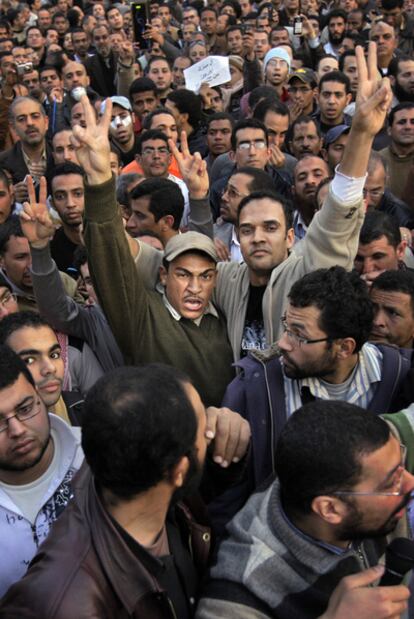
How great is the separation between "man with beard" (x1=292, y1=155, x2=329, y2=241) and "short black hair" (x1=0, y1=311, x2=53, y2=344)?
2280 mm

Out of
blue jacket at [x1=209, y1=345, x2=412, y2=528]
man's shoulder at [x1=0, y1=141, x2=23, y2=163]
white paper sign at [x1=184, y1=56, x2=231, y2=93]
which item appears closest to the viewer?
blue jacket at [x1=209, y1=345, x2=412, y2=528]

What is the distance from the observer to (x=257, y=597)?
1.58m

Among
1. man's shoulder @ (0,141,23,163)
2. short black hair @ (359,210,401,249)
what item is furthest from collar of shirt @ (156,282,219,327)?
man's shoulder @ (0,141,23,163)

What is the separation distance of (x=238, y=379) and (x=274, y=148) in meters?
3.49

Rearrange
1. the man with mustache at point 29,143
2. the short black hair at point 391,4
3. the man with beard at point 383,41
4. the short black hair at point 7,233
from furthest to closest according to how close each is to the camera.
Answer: the short black hair at point 391,4, the man with beard at point 383,41, the man with mustache at point 29,143, the short black hair at point 7,233

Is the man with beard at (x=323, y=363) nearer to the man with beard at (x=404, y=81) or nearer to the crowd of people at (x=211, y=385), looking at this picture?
the crowd of people at (x=211, y=385)

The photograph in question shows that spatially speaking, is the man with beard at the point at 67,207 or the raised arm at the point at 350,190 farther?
the man with beard at the point at 67,207

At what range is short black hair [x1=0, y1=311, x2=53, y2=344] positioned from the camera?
2.84 m

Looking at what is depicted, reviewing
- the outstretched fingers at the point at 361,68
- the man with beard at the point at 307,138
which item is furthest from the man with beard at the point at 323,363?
the man with beard at the point at 307,138

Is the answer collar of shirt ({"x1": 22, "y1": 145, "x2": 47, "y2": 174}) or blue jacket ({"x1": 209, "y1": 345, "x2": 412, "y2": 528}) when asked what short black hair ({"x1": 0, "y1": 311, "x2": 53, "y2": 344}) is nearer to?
blue jacket ({"x1": 209, "y1": 345, "x2": 412, "y2": 528})

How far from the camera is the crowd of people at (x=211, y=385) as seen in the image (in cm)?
158

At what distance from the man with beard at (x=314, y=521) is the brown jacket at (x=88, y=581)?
168 mm

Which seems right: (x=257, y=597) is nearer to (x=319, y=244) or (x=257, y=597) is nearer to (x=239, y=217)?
(x=319, y=244)

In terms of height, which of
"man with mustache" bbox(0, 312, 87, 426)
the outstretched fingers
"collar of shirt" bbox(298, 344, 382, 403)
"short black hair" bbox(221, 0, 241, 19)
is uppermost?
the outstretched fingers
